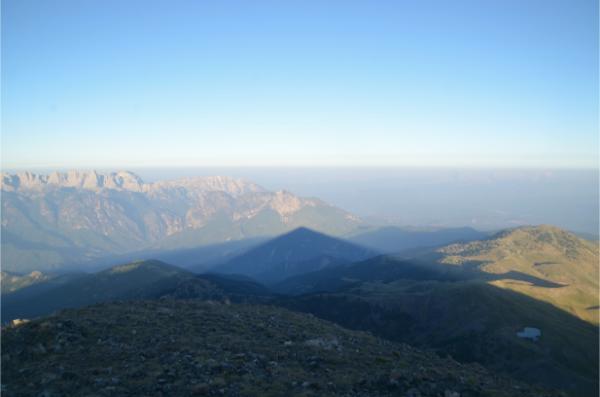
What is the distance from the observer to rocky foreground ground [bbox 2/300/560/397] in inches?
944

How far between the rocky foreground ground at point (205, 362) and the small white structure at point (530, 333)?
207 ft

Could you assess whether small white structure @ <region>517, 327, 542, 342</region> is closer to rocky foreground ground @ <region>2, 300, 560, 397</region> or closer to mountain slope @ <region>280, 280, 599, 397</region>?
mountain slope @ <region>280, 280, 599, 397</region>

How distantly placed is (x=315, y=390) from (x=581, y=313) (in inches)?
5328

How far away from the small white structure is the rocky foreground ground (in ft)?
207

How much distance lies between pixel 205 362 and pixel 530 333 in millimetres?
90855

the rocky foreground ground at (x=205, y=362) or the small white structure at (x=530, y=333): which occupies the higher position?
the rocky foreground ground at (x=205, y=362)

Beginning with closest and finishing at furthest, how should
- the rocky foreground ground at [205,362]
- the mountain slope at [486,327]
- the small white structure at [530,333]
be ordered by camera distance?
the rocky foreground ground at [205,362]
the mountain slope at [486,327]
the small white structure at [530,333]

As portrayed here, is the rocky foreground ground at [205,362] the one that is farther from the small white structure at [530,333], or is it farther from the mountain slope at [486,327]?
the small white structure at [530,333]

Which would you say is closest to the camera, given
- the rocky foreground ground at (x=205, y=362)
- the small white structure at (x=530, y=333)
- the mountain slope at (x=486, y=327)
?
the rocky foreground ground at (x=205, y=362)

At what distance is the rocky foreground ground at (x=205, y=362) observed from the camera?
78.7 feet

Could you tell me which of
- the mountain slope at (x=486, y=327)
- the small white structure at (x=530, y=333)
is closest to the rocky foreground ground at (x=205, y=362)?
the mountain slope at (x=486, y=327)

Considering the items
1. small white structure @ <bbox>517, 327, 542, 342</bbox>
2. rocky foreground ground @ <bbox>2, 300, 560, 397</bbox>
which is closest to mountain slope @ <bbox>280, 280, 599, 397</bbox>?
small white structure @ <bbox>517, 327, 542, 342</bbox>

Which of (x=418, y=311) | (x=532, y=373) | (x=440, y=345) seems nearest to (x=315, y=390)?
(x=532, y=373)

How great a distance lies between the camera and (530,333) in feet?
302
